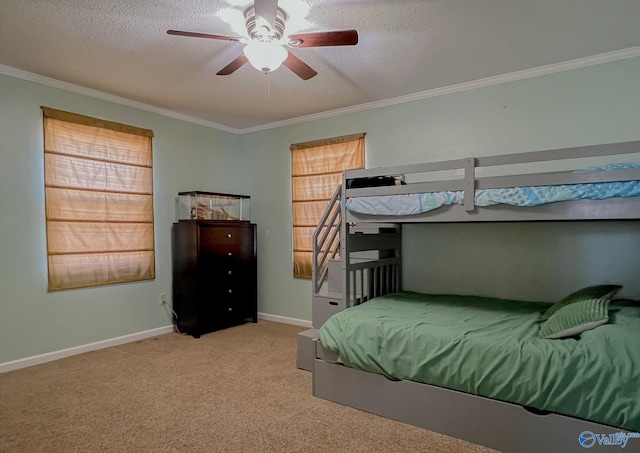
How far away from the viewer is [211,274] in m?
3.86

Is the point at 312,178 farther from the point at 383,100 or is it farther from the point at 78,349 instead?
the point at 78,349

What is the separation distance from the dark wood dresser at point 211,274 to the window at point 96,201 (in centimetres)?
35

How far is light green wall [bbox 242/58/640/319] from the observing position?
2750 millimetres

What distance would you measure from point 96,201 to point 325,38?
8.65 ft

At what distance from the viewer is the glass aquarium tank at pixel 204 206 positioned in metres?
4.03

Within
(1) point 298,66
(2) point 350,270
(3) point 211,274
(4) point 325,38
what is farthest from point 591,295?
(3) point 211,274

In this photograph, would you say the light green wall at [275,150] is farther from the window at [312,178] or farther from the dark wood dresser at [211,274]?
the dark wood dresser at [211,274]

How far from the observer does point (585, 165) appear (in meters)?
2.77

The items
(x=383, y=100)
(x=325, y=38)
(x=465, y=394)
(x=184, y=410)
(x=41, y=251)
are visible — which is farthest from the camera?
(x=383, y=100)

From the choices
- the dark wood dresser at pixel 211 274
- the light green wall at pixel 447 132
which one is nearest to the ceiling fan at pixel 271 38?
the light green wall at pixel 447 132

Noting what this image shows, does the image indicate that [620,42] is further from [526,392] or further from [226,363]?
[226,363]

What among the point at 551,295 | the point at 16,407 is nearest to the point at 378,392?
the point at 551,295

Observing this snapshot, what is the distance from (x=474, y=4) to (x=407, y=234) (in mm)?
1963
